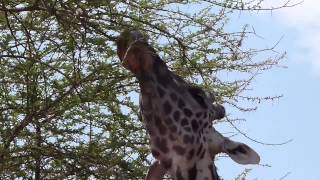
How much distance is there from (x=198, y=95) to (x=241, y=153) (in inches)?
13.8

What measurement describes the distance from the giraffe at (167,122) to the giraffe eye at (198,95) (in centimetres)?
6

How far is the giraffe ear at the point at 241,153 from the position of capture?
405 centimetres

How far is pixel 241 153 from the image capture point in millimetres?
4082

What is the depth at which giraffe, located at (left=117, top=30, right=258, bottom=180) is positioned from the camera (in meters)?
3.98

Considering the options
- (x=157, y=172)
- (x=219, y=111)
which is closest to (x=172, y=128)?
(x=157, y=172)

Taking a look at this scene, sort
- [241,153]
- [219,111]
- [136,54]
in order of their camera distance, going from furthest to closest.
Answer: [219,111], [241,153], [136,54]

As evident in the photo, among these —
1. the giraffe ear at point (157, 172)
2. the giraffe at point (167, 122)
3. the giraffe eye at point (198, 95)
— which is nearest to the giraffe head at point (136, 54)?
the giraffe at point (167, 122)

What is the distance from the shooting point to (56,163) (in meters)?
6.84

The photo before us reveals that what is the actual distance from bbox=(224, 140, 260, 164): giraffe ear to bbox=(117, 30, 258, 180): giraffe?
14mm

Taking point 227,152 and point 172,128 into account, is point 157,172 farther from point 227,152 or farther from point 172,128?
point 227,152

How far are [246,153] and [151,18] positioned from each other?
1622 mm

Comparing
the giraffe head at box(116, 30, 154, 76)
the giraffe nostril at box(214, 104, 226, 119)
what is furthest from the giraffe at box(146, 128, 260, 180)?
the giraffe head at box(116, 30, 154, 76)

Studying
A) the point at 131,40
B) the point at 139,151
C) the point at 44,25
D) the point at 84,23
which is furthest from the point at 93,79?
the point at 131,40

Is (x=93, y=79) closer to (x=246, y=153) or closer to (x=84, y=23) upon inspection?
(x=84, y=23)
